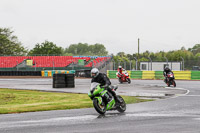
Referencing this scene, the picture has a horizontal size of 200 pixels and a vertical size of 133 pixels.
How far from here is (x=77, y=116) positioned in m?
10.8

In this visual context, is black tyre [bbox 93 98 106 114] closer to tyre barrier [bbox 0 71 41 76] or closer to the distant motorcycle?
the distant motorcycle

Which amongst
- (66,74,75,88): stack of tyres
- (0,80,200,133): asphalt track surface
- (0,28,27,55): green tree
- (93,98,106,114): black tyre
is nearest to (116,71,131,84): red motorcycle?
(66,74,75,88): stack of tyres

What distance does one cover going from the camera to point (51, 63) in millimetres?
60938

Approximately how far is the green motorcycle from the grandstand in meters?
39.3

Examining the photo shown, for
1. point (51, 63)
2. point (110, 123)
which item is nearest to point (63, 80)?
point (110, 123)

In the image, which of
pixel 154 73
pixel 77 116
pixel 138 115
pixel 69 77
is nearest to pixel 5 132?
pixel 77 116

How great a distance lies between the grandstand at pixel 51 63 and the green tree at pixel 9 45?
2982 cm

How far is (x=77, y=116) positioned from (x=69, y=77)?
14.9 m

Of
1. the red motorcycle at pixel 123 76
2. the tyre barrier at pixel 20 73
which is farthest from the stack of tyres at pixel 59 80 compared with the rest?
the tyre barrier at pixel 20 73

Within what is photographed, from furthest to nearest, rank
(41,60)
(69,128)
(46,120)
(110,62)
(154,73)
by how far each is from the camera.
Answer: (41,60)
(110,62)
(154,73)
(46,120)
(69,128)

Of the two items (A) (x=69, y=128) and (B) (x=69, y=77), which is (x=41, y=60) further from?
(A) (x=69, y=128)

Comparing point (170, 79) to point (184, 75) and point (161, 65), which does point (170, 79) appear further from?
point (161, 65)

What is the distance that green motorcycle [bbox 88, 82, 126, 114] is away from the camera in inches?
434

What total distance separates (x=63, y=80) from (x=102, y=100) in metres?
14.4
